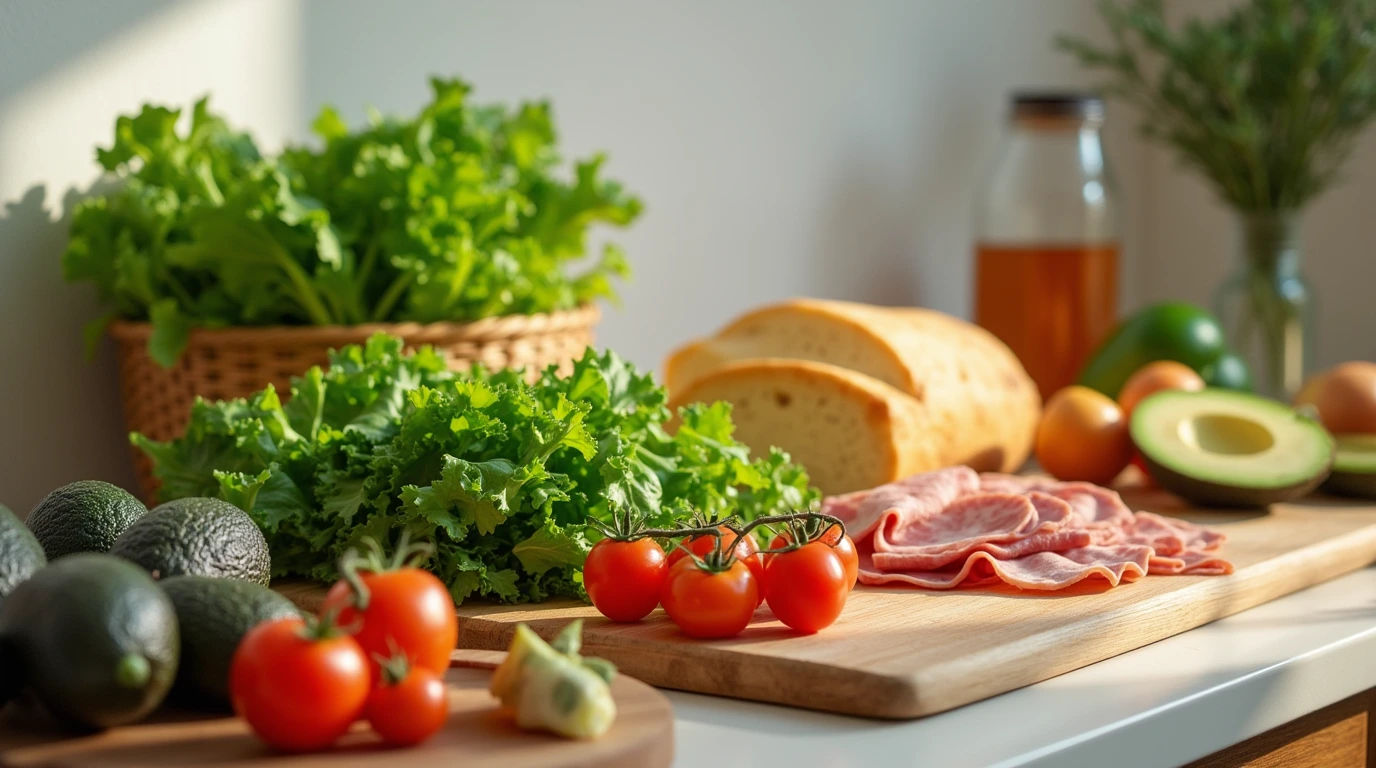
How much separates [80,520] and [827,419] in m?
0.90

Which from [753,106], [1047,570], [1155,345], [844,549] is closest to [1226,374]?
[1155,345]

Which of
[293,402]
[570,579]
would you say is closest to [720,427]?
[570,579]

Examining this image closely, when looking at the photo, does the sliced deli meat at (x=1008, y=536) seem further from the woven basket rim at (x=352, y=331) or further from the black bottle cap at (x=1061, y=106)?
the black bottle cap at (x=1061, y=106)

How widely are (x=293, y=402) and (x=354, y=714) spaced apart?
573mm

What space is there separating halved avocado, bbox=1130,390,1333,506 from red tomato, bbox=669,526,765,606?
70 cm

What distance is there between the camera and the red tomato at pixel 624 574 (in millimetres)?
1159

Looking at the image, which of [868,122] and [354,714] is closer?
[354,714]

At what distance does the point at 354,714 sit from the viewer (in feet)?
2.80

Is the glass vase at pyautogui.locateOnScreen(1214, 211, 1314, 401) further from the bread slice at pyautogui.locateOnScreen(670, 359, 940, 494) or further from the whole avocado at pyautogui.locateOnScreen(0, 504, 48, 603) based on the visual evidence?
the whole avocado at pyautogui.locateOnScreen(0, 504, 48, 603)

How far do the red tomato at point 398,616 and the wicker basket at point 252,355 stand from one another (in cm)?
66

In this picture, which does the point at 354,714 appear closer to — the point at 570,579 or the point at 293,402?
the point at 570,579

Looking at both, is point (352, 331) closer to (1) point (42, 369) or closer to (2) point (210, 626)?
(1) point (42, 369)

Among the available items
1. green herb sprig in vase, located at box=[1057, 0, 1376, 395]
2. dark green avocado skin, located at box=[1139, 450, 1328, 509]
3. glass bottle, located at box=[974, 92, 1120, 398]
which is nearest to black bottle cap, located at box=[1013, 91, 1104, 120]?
glass bottle, located at box=[974, 92, 1120, 398]

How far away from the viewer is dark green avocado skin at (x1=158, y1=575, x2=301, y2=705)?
3.05ft
